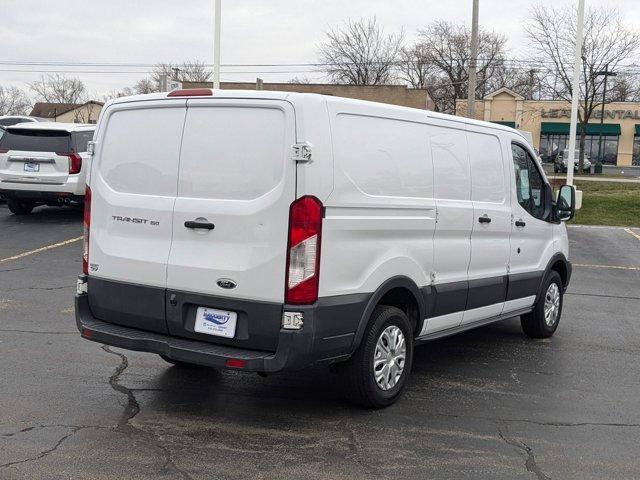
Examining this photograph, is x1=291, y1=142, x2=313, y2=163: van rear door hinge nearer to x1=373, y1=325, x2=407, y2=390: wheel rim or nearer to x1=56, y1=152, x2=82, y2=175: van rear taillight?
x1=373, y1=325, x2=407, y2=390: wheel rim

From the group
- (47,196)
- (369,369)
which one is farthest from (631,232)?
(369,369)

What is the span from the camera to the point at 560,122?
60906 millimetres

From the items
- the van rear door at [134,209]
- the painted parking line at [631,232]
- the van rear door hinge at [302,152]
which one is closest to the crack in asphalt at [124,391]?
the van rear door at [134,209]

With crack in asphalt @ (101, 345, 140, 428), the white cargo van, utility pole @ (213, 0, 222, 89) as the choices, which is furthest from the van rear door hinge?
utility pole @ (213, 0, 222, 89)

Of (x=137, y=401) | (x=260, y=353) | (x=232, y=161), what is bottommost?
(x=137, y=401)

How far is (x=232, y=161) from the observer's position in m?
4.57

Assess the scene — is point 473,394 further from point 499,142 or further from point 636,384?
point 499,142

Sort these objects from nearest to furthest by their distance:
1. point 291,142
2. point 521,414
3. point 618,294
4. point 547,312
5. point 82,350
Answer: point 291,142 < point 521,414 < point 82,350 < point 547,312 < point 618,294

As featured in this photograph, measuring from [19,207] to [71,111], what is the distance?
69.3m

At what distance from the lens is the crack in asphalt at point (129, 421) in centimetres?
406

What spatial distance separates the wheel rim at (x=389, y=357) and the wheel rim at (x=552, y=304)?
8.98 ft

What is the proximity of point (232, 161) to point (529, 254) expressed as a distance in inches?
140

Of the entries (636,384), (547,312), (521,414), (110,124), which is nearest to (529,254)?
(547,312)

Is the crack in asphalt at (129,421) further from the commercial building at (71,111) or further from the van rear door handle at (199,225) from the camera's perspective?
the commercial building at (71,111)
